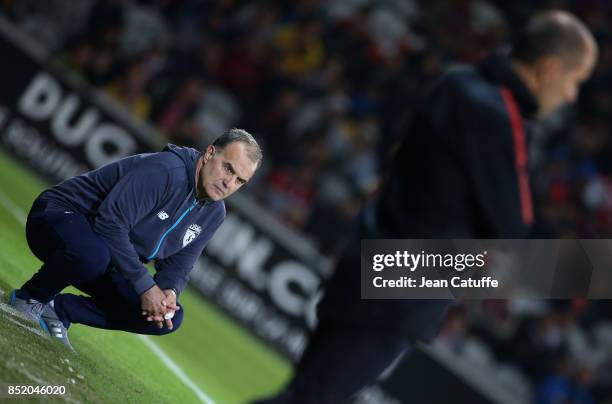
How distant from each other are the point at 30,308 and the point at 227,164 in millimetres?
741

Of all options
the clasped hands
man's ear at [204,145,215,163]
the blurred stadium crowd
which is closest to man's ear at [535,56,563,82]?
man's ear at [204,145,215,163]

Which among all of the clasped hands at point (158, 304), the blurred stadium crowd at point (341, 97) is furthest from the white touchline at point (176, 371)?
the blurred stadium crowd at point (341, 97)

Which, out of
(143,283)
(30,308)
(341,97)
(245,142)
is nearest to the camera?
(245,142)

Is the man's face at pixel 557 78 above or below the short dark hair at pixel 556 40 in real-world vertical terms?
below

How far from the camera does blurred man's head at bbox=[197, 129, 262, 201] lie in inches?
99.3

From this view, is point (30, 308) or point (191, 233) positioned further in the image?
point (30, 308)

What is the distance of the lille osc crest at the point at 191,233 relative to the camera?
8.64 ft

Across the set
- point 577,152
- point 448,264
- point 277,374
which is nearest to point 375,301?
point 448,264

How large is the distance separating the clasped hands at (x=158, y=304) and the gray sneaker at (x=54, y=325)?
0.88ft

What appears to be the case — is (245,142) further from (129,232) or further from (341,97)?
(341,97)

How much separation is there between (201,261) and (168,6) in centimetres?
398

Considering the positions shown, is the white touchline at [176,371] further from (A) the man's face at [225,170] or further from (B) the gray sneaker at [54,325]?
(A) the man's face at [225,170]

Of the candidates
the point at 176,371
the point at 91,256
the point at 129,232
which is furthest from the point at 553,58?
the point at 176,371

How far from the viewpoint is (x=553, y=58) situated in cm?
253
